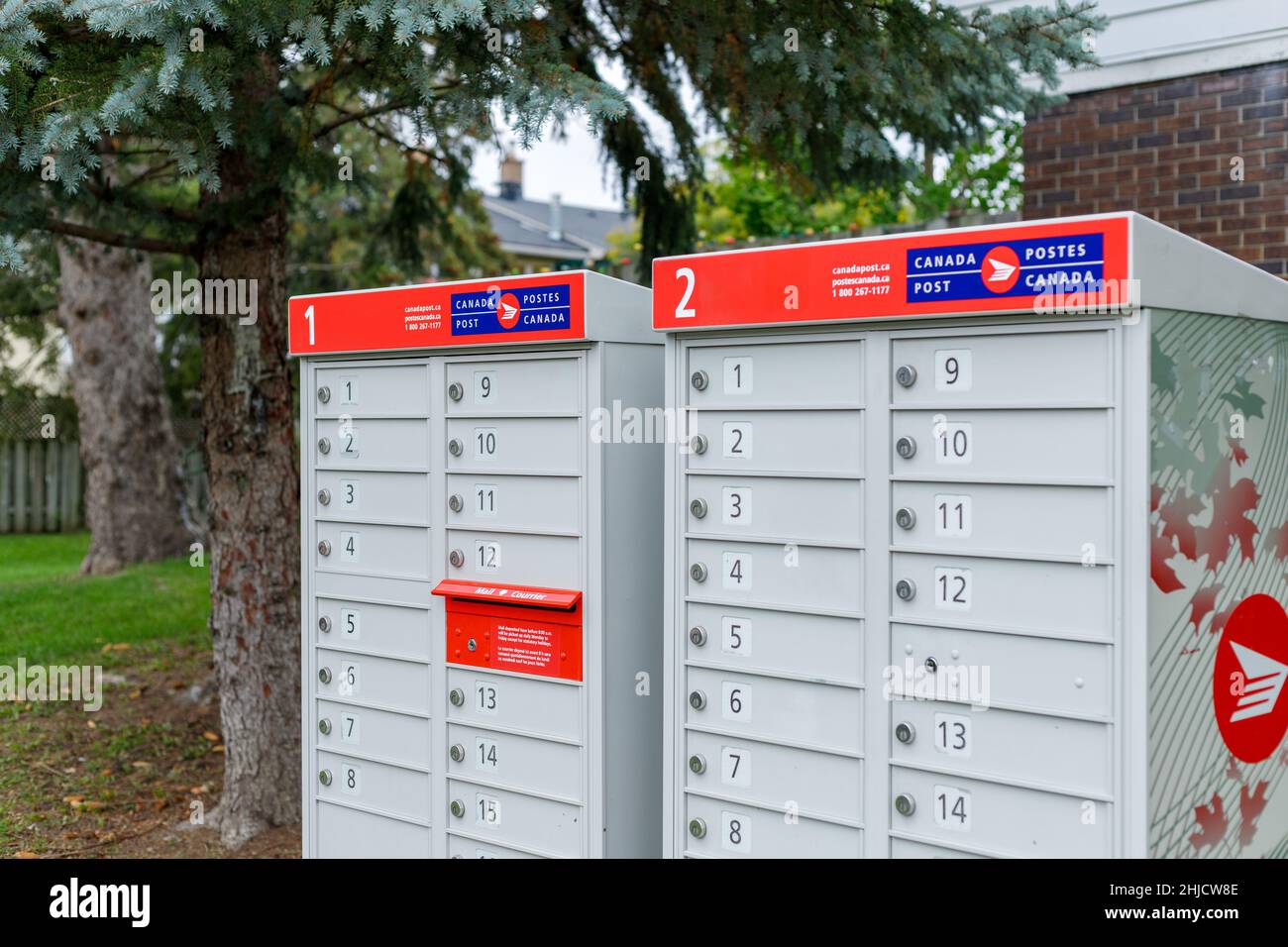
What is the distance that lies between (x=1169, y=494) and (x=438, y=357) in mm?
2456

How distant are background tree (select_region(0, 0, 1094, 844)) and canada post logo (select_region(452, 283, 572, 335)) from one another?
2.49ft

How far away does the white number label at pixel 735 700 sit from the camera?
3.81 m

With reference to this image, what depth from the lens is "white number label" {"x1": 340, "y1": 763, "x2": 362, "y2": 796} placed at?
15.5 ft

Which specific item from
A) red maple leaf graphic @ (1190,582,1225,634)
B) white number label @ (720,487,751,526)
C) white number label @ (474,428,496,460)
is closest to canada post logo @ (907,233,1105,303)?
white number label @ (720,487,751,526)

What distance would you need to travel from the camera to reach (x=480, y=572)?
14.3 feet

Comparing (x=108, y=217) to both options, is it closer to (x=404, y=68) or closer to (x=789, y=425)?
(x=404, y=68)

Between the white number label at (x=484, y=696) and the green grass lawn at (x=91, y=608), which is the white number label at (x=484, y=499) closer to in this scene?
the white number label at (x=484, y=696)

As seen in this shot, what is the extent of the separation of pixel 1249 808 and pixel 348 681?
10.2 feet

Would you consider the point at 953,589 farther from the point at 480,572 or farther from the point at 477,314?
the point at 477,314

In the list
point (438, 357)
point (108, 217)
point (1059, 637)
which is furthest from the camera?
point (108, 217)

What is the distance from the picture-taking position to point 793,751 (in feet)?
12.2

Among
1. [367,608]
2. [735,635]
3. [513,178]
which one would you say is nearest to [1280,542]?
[735,635]
